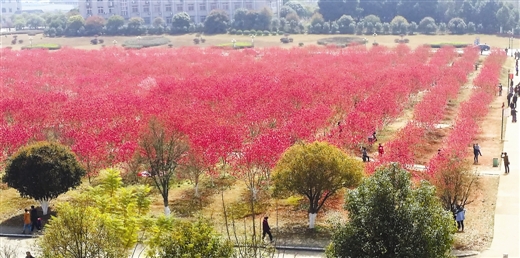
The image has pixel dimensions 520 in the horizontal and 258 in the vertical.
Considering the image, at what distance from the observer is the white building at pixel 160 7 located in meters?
139

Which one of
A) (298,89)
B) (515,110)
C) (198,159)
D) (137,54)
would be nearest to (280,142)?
(198,159)

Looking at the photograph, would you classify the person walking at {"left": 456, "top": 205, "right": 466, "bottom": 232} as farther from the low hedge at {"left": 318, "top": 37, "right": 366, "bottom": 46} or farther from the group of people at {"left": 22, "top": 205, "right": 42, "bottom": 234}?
the low hedge at {"left": 318, "top": 37, "right": 366, "bottom": 46}

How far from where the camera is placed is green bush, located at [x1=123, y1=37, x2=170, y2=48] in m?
107

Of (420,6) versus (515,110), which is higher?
(420,6)

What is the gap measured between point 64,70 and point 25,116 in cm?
3075

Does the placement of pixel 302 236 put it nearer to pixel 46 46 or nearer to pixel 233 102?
pixel 233 102

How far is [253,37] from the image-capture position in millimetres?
106438

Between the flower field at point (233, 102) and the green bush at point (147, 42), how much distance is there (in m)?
31.4

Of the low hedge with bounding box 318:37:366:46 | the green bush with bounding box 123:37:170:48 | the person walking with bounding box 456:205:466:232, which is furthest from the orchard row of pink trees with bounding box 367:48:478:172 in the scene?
the green bush with bounding box 123:37:170:48

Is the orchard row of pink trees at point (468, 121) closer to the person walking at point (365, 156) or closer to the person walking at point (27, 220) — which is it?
the person walking at point (365, 156)

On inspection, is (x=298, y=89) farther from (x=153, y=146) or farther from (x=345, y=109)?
(x=153, y=146)

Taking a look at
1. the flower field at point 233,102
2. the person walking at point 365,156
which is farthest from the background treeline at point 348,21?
the person walking at point 365,156

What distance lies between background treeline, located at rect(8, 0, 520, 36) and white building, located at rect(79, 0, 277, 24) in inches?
442

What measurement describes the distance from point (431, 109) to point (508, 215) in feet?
55.9
